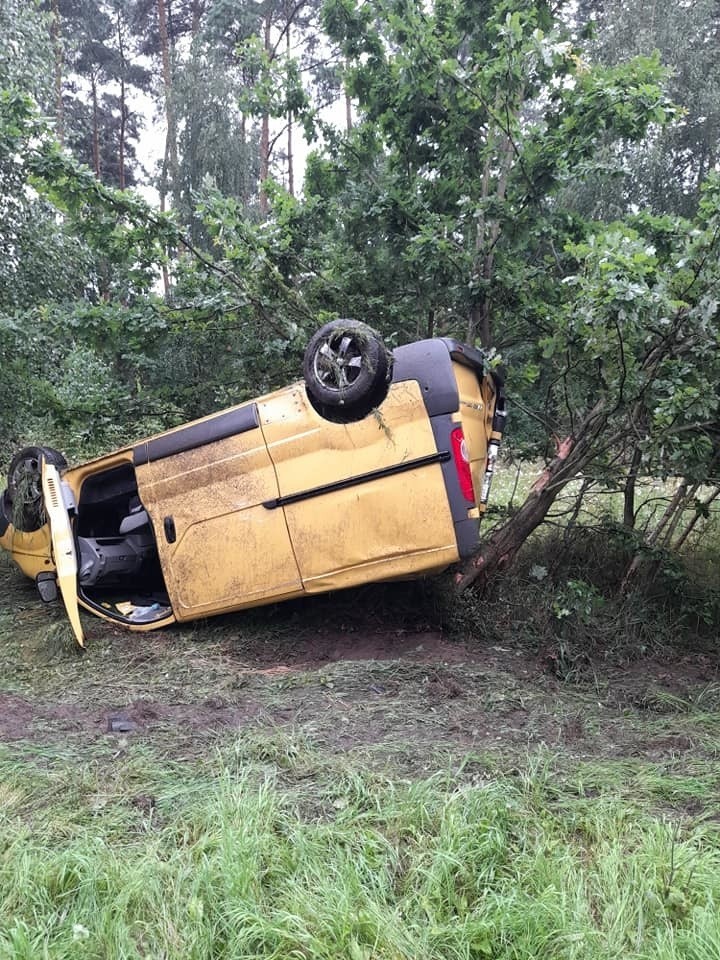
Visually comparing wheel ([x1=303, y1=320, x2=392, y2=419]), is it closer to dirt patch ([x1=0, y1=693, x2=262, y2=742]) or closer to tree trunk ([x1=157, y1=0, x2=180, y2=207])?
dirt patch ([x1=0, y1=693, x2=262, y2=742])

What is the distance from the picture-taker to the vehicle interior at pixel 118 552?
540 centimetres

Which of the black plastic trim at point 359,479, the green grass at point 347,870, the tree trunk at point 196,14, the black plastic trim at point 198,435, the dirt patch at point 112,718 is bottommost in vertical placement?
the dirt patch at point 112,718

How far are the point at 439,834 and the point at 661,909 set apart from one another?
0.73 metres

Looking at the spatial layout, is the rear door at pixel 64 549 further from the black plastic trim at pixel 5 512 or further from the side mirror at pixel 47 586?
the black plastic trim at pixel 5 512

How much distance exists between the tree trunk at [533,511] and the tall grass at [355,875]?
252cm

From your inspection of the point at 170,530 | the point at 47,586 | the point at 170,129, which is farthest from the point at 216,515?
the point at 170,129

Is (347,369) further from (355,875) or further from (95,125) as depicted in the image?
(95,125)

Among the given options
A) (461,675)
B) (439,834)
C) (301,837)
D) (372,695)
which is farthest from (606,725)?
(301,837)

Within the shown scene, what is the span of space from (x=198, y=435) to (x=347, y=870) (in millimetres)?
3218

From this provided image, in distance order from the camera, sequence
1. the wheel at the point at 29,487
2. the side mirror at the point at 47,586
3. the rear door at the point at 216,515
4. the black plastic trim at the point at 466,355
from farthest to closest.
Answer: the wheel at the point at 29,487 → the side mirror at the point at 47,586 → the rear door at the point at 216,515 → the black plastic trim at the point at 466,355

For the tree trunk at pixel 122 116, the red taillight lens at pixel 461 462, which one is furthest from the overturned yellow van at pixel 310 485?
the tree trunk at pixel 122 116

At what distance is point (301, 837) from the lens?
99.2 inches

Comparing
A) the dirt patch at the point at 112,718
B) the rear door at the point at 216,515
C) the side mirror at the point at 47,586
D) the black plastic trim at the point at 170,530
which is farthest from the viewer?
the side mirror at the point at 47,586

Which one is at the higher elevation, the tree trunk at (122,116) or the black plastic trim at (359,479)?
the tree trunk at (122,116)
